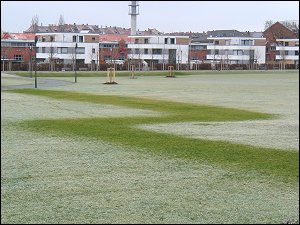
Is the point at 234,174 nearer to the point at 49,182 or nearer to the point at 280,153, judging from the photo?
the point at 280,153

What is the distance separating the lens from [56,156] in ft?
26.3

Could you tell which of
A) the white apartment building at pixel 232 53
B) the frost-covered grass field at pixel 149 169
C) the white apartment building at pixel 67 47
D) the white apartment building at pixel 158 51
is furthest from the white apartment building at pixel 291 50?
the white apartment building at pixel 158 51

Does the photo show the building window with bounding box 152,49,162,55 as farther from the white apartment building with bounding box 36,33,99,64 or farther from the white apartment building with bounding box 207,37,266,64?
the white apartment building with bounding box 36,33,99,64

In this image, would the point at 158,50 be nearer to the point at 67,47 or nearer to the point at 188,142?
the point at 67,47

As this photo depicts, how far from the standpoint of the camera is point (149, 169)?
721 centimetres

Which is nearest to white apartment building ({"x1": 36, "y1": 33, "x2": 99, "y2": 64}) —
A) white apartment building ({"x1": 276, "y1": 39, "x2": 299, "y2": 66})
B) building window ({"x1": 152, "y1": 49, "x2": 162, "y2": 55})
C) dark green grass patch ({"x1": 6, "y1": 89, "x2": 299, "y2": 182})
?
building window ({"x1": 152, "y1": 49, "x2": 162, "y2": 55})

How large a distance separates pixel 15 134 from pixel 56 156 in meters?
2.43

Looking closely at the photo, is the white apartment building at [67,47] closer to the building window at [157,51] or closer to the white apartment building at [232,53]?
the building window at [157,51]

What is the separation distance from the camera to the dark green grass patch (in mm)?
7613

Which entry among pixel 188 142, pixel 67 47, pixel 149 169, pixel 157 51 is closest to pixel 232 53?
pixel 157 51

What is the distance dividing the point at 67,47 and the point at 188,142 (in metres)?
62.7

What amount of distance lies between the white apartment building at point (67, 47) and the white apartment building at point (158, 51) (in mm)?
5171

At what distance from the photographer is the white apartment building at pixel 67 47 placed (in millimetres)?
68562

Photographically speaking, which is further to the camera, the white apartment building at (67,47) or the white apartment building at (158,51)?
the white apartment building at (158,51)
